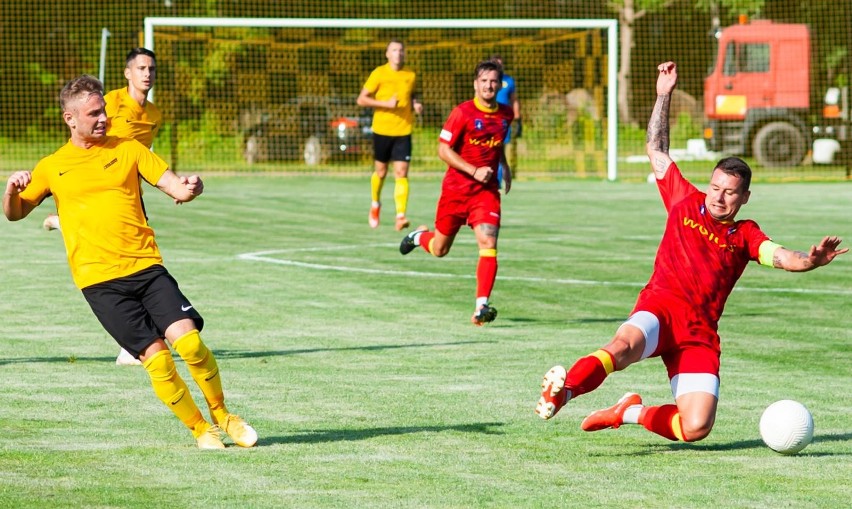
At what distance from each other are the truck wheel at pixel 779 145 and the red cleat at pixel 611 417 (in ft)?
102

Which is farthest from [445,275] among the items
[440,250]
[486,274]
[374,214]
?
[374,214]

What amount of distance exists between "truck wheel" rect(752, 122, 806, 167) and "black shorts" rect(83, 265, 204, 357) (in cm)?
3193

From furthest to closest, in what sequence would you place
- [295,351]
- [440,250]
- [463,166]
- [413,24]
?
[413,24] < [440,250] < [463,166] < [295,351]

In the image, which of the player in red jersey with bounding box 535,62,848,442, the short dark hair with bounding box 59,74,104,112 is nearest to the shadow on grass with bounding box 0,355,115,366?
the short dark hair with bounding box 59,74,104,112

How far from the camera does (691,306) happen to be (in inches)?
295

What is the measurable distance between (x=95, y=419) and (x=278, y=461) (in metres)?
1.49

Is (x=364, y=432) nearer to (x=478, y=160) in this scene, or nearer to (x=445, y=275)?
(x=478, y=160)

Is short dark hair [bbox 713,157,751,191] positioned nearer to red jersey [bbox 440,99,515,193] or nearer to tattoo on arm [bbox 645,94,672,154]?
tattoo on arm [bbox 645,94,672,154]

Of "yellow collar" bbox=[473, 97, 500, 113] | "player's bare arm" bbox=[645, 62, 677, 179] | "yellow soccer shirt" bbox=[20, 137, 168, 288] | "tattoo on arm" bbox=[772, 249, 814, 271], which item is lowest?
"tattoo on arm" bbox=[772, 249, 814, 271]

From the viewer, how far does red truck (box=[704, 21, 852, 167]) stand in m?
38.8

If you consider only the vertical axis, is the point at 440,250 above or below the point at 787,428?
above

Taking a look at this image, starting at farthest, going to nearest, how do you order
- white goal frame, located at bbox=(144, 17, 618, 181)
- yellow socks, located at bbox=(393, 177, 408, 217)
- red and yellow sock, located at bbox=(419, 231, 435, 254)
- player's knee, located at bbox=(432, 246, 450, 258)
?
1. white goal frame, located at bbox=(144, 17, 618, 181)
2. yellow socks, located at bbox=(393, 177, 408, 217)
3. red and yellow sock, located at bbox=(419, 231, 435, 254)
4. player's knee, located at bbox=(432, 246, 450, 258)

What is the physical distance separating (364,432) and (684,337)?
1.67 meters

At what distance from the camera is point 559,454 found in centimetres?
720
